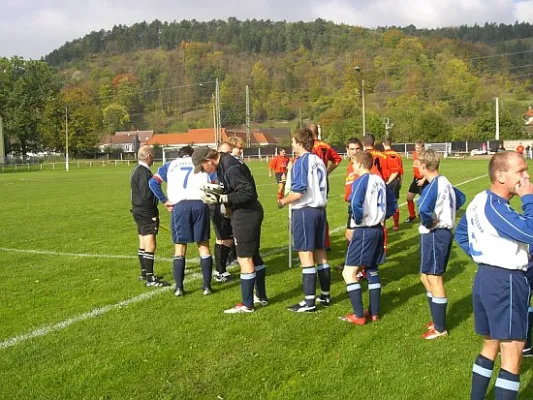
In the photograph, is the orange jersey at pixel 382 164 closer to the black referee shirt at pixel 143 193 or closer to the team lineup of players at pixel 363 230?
the team lineup of players at pixel 363 230

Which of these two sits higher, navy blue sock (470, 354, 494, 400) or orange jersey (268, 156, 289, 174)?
orange jersey (268, 156, 289, 174)

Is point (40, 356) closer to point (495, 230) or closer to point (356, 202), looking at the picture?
point (356, 202)

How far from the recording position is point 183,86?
119m

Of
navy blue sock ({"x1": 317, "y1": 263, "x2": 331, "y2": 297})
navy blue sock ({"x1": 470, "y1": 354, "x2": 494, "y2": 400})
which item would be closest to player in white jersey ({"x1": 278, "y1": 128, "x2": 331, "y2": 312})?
navy blue sock ({"x1": 317, "y1": 263, "x2": 331, "y2": 297})

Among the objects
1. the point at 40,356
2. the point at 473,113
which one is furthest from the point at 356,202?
the point at 473,113

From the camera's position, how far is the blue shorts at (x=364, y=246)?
5938 millimetres

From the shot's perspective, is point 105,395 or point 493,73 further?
point 493,73

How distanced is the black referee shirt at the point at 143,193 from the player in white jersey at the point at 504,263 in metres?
5.09

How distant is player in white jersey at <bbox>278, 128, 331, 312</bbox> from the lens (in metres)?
6.08

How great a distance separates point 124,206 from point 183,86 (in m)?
104

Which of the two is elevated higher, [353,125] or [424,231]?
[353,125]

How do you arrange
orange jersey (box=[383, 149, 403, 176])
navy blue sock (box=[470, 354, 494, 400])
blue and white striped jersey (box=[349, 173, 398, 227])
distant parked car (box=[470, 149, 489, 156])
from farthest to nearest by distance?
distant parked car (box=[470, 149, 489, 156]) → orange jersey (box=[383, 149, 403, 176]) → blue and white striped jersey (box=[349, 173, 398, 227]) → navy blue sock (box=[470, 354, 494, 400])

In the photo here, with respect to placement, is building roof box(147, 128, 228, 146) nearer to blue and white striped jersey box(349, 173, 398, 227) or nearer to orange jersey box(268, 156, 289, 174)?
orange jersey box(268, 156, 289, 174)

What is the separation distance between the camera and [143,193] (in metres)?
7.80
